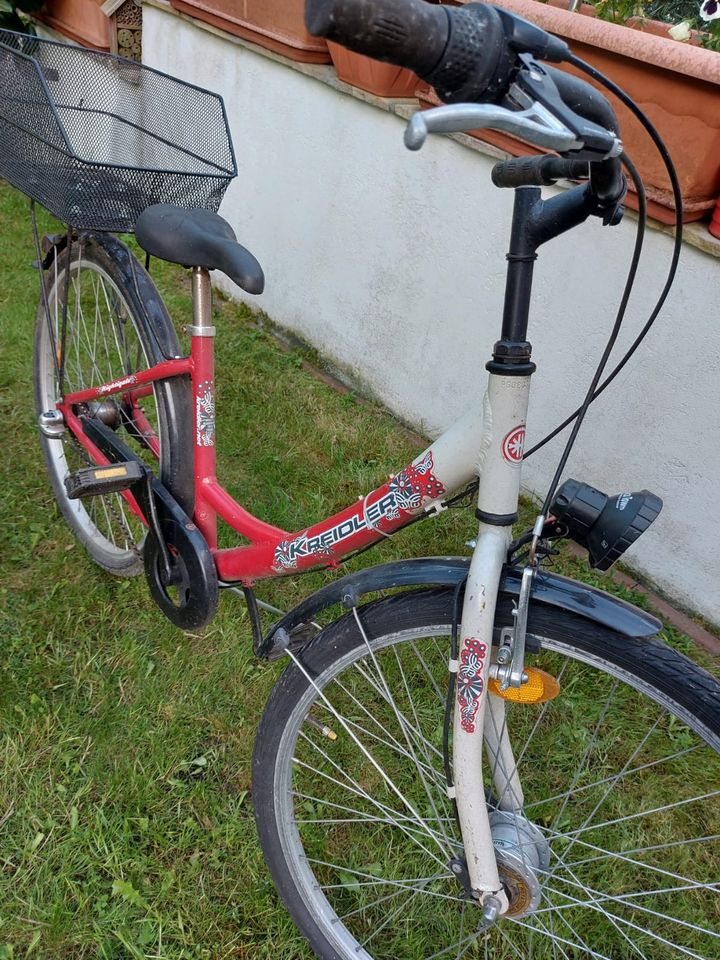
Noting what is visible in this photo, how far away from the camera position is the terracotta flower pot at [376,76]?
2850 mm

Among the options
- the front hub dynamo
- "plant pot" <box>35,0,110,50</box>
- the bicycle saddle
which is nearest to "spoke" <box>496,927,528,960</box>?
the front hub dynamo

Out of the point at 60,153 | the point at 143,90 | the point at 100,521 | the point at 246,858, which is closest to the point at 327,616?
the point at 246,858

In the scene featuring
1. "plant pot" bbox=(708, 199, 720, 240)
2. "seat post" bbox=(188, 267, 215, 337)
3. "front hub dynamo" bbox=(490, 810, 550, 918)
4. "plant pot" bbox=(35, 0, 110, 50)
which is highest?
"plant pot" bbox=(708, 199, 720, 240)

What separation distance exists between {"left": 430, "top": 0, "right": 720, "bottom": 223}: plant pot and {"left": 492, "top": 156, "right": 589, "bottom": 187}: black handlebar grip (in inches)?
43.9

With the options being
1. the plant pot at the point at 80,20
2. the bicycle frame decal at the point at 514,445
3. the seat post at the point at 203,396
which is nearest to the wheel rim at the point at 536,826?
the bicycle frame decal at the point at 514,445

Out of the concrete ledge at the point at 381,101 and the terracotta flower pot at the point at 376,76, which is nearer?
the concrete ledge at the point at 381,101

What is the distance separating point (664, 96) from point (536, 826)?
5.91ft

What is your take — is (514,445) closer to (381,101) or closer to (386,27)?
(386,27)

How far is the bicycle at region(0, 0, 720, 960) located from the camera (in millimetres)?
1094

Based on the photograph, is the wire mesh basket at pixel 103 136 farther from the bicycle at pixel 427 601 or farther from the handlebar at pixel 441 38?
the handlebar at pixel 441 38

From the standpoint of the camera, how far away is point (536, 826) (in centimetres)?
153

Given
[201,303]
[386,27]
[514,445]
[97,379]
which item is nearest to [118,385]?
[201,303]

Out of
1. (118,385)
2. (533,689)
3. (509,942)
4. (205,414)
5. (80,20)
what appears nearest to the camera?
(533,689)

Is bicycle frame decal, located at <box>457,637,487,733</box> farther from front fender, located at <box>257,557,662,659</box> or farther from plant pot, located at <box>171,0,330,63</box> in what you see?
plant pot, located at <box>171,0,330,63</box>
